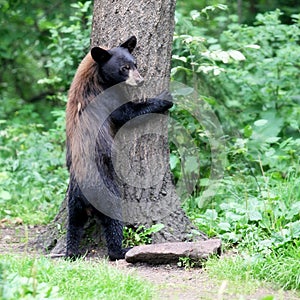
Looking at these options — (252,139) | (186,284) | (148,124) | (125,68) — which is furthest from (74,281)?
(252,139)

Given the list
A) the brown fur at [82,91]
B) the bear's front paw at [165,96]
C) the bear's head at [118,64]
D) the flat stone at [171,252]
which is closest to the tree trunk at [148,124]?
the bear's front paw at [165,96]

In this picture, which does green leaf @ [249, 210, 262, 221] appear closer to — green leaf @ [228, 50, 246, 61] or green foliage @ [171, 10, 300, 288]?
green foliage @ [171, 10, 300, 288]

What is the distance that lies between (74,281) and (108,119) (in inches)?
61.3

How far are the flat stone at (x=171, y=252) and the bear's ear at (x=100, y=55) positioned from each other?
62.1 inches

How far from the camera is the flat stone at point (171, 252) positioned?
4781 millimetres

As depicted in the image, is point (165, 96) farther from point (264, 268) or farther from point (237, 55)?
point (264, 268)

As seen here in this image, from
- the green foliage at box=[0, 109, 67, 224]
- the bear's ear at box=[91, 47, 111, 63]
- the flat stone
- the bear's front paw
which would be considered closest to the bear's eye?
the bear's ear at box=[91, 47, 111, 63]

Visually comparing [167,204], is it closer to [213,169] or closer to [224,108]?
[213,169]

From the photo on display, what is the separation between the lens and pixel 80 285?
4016 millimetres

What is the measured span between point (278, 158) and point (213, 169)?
2.31ft

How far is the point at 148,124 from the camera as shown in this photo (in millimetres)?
5363

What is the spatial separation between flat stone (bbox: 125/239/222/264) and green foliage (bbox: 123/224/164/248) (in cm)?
36

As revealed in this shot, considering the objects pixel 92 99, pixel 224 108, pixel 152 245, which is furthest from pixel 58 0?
pixel 152 245

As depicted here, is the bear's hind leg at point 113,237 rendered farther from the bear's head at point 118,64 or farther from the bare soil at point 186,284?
the bear's head at point 118,64
